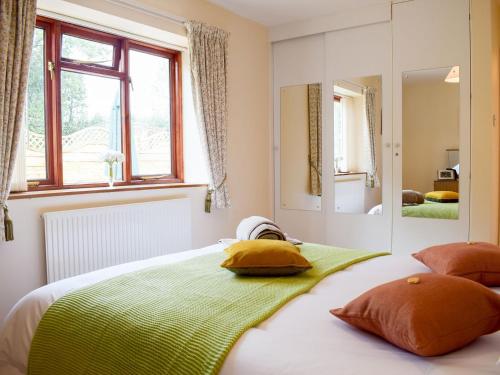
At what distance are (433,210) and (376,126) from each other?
33.8 inches

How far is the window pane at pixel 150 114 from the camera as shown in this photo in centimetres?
359

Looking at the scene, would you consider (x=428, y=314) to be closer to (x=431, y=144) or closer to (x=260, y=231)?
(x=260, y=231)

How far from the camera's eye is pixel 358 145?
3.95m

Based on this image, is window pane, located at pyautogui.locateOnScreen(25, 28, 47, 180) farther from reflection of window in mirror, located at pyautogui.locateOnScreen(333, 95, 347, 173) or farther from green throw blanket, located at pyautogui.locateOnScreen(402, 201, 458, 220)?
green throw blanket, located at pyautogui.locateOnScreen(402, 201, 458, 220)

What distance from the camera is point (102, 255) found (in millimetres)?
2957

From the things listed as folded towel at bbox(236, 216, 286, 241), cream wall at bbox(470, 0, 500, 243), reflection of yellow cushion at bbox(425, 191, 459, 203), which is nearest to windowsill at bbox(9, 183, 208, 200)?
folded towel at bbox(236, 216, 286, 241)

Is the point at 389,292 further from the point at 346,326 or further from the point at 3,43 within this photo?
the point at 3,43

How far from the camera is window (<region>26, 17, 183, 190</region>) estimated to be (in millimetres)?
2967

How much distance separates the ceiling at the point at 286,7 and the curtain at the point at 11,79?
67.0 inches

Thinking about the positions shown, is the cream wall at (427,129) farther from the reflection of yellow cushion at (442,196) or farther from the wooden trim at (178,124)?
the wooden trim at (178,124)

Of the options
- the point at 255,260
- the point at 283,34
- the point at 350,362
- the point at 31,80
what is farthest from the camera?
the point at 283,34

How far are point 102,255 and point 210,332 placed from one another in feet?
6.00

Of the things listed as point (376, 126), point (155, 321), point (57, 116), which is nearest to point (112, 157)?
point (57, 116)

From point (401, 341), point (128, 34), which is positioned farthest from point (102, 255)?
point (401, 341)
